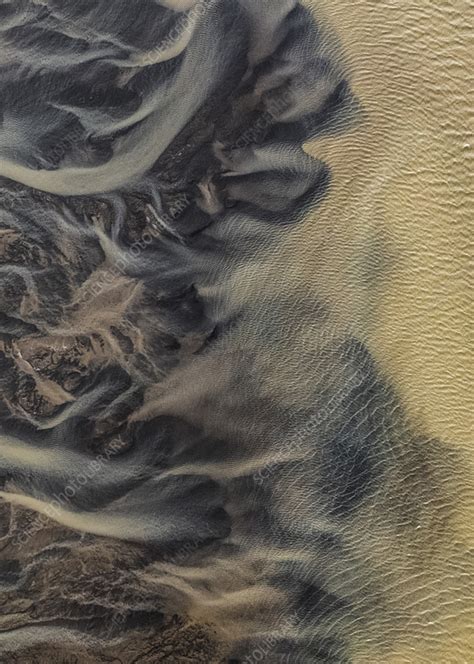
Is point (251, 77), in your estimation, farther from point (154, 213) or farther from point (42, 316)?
point (42, 316)

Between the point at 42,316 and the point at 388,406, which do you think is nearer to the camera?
the point at 388,406

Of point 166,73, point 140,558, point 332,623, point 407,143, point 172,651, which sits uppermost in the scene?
point 407,143

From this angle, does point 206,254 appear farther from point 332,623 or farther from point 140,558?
point 332,623

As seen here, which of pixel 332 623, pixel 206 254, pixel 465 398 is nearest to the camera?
pixel 465 398

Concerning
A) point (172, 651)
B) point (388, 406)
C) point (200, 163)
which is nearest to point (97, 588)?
point (172, 651)

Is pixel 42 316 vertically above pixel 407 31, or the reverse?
pixel 407 31

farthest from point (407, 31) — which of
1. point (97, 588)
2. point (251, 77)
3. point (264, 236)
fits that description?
point (97, 588)

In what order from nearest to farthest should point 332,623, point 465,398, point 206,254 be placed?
point 465,398 → point 332,623 → point 206,254
